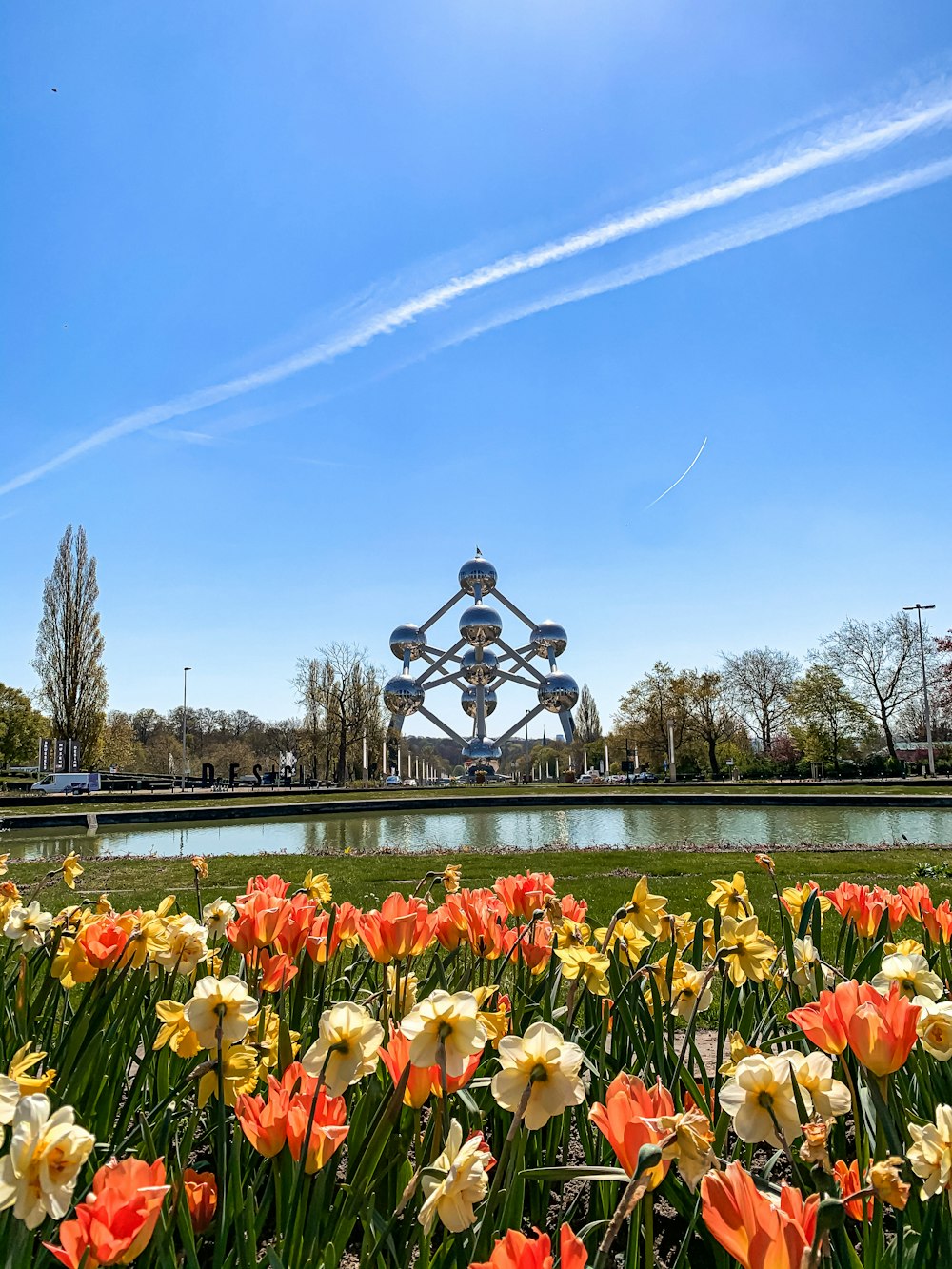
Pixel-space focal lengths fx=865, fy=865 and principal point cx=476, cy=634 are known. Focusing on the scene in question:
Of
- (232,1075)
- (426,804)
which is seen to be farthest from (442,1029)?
(426,804)

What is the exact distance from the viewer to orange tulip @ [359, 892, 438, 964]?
1.77 metres

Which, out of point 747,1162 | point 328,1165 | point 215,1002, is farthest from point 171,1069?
point 747,1162

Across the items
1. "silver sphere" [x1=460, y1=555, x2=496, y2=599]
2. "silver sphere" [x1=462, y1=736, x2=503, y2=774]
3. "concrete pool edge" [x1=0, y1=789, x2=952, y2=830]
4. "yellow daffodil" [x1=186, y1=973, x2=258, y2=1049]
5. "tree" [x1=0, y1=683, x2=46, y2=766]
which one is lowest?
"concrete pool edge" [x1=0, y1=789, x2=952, y2=830]

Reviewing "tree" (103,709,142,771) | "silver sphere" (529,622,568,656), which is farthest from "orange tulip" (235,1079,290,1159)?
"tree" (103,709,142,771)

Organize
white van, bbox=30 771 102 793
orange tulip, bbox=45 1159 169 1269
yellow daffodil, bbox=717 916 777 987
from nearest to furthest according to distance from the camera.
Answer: orange tulip, bbox=45 1159 169 1269 → yellow daffodil, bbox=717 916 777 987 → white van, bbox=30 771 102 793

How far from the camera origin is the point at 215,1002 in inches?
57.7

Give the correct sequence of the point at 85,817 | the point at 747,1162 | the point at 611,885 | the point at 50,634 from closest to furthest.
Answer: the point at 747,1162 < the point at 611,885 < the point at 85,817 < the point at 50,634

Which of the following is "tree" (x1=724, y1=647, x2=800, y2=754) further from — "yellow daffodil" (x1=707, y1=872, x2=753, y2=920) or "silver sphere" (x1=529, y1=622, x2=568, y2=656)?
"yellow daffodil" (x1=707, y1=872, x2=753, y2=920)

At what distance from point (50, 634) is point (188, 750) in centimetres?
3944

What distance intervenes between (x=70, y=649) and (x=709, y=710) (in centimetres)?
3541

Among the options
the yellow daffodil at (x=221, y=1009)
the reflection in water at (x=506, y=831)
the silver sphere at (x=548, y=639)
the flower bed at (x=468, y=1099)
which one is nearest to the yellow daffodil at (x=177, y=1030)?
the flower bed at (x=468, y=1099)

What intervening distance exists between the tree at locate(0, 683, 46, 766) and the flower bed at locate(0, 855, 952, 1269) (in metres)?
60.7

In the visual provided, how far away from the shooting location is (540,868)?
1087cm

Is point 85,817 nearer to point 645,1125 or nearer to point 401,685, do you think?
point 645,1125
